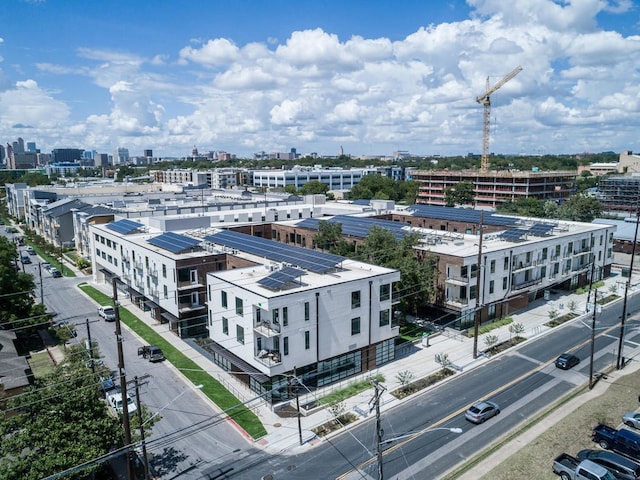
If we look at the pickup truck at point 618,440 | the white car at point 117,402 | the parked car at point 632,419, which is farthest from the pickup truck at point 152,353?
the parked car at point 632,419

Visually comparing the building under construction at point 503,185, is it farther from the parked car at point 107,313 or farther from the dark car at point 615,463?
the dark car at point 615,463

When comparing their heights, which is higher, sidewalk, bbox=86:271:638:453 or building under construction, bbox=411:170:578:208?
building under construction, bbox=411:170:578:208

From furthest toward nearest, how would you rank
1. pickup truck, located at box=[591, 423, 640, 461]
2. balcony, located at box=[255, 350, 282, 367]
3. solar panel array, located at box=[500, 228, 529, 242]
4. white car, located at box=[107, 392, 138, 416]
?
solar panel array, located at box=[500, 228, 529, 242] < balcony, located at box=[255, 350, 282, 367] < white car, located at box=[107, 392, 138, 416] < pickup truck, located at box=[591, 423, 640, 461]

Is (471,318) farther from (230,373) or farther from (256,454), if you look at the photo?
(256,454)

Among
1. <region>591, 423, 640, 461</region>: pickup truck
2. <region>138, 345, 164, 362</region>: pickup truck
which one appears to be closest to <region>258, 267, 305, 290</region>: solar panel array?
<region>138, 345, 164, 362</region>: pickup truck

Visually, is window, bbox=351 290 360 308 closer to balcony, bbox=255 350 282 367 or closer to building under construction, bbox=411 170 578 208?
balcony, bbox=255 350 282 367

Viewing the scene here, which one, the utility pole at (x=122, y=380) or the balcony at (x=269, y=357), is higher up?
the utility pole at (x=122, y=380)
